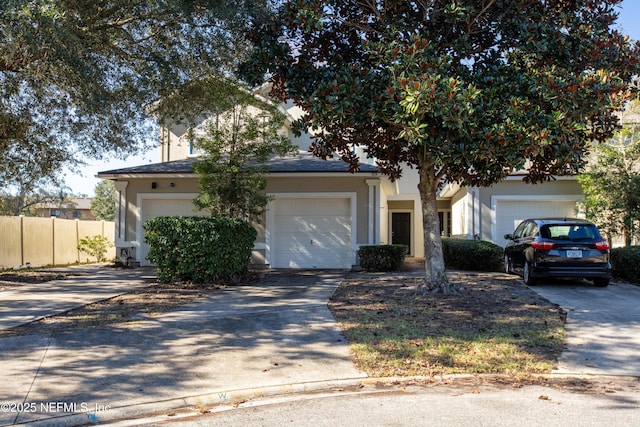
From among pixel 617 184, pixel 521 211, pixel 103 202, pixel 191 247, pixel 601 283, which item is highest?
pixel 103 202

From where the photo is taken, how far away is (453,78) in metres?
7.19

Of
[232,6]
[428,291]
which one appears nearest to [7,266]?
[232,6]

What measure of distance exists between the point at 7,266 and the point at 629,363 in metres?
17.2

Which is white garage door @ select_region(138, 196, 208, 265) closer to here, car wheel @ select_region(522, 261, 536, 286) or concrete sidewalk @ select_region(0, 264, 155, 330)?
concrete sidewalk @ select_region(0, 264, 155, 330)

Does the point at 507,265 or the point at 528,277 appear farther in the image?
the point at 507,265

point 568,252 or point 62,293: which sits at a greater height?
point 568,252

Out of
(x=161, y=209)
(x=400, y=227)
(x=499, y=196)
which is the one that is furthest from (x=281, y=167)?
(x=400, y=227)

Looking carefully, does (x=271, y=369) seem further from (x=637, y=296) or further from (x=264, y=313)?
(x=637, y=296)

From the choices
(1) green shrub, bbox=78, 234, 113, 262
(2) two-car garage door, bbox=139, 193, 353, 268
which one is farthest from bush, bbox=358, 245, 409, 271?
(1) green shrub, bbox=78, 234, 113, 262

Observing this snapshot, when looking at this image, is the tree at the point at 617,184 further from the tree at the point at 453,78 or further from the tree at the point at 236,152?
the tree at the point at 236,152

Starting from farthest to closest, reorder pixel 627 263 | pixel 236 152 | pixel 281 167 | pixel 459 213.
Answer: pixel 459 213 → pixel 281 167 → pixel 236 152 → pixel 627 263

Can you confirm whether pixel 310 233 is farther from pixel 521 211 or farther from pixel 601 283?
pixel 601 283

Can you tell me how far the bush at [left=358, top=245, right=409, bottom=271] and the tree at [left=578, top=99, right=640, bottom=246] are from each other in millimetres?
5818

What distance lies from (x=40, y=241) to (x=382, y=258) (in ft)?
41.0
